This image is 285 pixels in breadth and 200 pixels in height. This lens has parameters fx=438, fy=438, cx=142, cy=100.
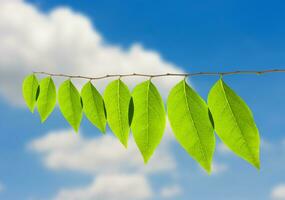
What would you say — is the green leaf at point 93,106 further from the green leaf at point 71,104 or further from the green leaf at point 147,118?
the green leaf at point 147,118

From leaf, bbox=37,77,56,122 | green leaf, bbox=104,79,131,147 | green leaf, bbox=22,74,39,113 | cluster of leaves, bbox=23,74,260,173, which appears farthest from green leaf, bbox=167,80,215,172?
green leaf, bbox=22,74,39,113

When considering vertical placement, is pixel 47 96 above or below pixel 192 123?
above

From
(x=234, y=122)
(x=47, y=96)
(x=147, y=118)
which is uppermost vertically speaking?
(x=47, y=96)

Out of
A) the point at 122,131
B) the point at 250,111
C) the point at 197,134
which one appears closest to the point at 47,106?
the point at 122,131

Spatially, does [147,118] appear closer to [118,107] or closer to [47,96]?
[118,107]

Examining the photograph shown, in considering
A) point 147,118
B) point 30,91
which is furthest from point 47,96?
point 147,118

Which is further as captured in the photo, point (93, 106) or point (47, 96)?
point (47, 96)

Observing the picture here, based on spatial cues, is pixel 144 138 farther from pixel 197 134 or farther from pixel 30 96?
pixel 30 96
